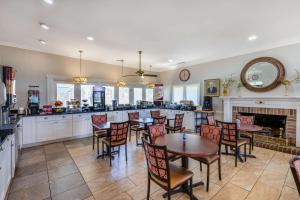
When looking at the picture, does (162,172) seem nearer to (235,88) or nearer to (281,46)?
(235,88)

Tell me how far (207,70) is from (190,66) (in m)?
0.89

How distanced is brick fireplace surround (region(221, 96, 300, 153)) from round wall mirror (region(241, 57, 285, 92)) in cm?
38

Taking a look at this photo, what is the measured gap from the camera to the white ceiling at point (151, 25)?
8.07ft

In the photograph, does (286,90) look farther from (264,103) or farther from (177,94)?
(177,94)

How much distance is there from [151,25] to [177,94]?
467cm

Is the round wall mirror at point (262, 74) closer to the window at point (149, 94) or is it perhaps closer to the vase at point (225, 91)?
the vase at point (225, 91)

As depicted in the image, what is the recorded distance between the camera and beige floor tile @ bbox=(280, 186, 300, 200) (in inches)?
84.0

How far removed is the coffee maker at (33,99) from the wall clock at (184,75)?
221 inches

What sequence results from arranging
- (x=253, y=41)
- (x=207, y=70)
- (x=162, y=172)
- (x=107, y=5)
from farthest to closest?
(x=207, y=70)
(x=253, y=41)
(x=107, y=5)
(x=162, y=172)

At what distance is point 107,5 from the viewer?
8.06 feet

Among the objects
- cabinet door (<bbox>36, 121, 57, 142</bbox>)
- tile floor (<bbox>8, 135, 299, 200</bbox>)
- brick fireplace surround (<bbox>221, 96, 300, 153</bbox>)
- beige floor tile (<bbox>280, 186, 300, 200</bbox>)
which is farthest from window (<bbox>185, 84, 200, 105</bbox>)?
cabinet door (<bbox>36, 121, 57, 142</bbox>)

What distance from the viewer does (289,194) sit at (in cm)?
221

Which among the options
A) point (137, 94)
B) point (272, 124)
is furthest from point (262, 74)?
point (137, 94)

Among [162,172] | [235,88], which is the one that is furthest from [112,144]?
[235,88]
